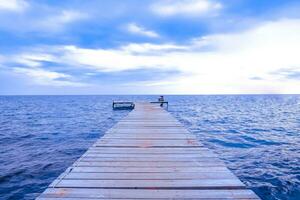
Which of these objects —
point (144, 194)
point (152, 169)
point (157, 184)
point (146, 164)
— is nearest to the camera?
point (144, 194)

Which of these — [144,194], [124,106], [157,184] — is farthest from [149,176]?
[124,106]

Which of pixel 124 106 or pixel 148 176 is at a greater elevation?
pixel 148 176

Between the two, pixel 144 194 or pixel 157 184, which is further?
pixel 157 184

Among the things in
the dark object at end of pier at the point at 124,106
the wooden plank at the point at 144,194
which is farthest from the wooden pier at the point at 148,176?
the dark object at end of pier at the point at 124,106

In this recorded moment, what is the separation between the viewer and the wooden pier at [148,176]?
13.7 ft

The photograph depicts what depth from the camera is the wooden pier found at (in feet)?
13.7

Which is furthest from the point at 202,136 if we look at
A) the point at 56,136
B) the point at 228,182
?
the point at 228,182

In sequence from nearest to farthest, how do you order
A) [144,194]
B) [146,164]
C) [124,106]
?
[144,194], [146,164], [124,106]

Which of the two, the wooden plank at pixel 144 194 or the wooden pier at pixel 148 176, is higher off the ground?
the wooden pier at pixel 148 176

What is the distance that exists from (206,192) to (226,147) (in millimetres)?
10719

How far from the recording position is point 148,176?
4988 millimetres

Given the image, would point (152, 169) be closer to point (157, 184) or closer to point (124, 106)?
point (157, 184)

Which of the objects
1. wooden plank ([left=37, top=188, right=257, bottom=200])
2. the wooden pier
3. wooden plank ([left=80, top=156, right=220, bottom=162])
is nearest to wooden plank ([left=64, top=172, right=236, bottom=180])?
the wooden pier

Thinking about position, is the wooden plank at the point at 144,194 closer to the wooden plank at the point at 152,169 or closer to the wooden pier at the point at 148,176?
the wooden pier at the point at 148,176
